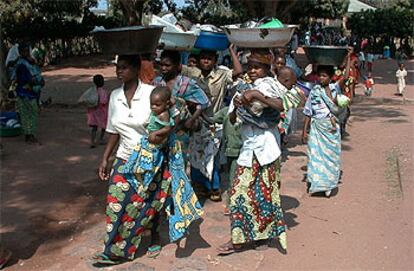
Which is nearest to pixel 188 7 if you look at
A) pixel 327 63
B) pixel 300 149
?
pixel 300 149

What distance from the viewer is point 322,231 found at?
188 inches

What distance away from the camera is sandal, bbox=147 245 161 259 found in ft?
13.6

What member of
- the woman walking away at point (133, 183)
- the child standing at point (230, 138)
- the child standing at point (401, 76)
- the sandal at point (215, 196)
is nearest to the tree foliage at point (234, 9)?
the child standing at point (401, 76)

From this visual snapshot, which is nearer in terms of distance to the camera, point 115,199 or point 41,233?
point 115,199

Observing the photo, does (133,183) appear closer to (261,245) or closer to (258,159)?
(258,159)

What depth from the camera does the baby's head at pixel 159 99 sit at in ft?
12.1

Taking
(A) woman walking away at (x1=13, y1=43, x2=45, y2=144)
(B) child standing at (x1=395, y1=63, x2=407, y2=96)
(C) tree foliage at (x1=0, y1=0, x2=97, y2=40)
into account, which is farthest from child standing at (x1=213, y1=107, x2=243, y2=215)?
(C) tree foliage at (x1=0, y1=0, x2=97, y2=40)

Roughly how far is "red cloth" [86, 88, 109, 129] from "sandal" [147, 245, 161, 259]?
4073 millimetres

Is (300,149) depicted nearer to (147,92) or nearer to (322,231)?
(322,231)

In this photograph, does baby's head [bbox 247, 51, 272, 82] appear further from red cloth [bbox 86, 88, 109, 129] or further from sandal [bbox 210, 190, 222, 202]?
red cloth [bbox 86, 88, 109, 129]

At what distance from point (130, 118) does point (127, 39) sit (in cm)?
56

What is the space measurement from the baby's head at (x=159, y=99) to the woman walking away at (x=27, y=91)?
4775mm

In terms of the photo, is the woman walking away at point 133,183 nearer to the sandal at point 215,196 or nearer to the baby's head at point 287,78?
the baby's head at point 287,78

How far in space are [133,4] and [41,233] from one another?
1134 cm
